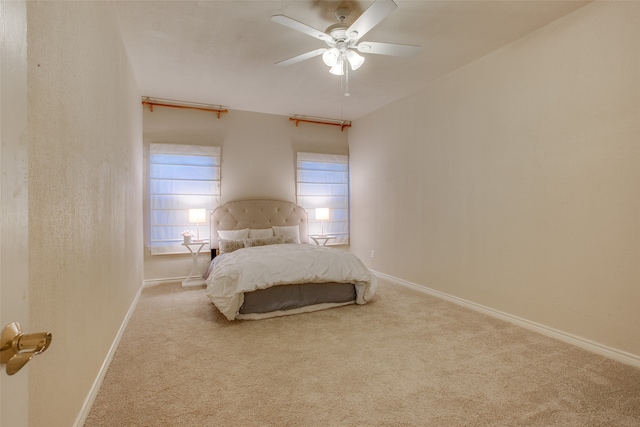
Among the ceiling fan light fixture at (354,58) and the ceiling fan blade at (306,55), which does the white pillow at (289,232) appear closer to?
the ceiling fan blade at (306,55)

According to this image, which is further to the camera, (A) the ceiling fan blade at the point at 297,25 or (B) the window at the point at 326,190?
(B) the window at the point at 326,190

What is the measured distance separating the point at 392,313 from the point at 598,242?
6.26 ft

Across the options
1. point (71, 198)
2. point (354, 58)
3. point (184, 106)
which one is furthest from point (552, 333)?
point (184, 106)

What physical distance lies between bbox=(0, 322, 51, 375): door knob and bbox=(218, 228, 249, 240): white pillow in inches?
177

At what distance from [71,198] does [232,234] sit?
140 inches

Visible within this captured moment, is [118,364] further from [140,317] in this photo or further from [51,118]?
[51,118]

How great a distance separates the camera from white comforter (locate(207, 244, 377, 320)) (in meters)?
3.19

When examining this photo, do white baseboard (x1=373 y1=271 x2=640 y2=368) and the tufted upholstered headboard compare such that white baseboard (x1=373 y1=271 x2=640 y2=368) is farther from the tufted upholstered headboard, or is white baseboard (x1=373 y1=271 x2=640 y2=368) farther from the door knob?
the door knob

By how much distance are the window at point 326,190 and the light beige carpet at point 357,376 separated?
2.80 meters

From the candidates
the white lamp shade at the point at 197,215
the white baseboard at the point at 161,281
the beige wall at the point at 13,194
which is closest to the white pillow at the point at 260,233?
the white lamp shade at the point at 197,215

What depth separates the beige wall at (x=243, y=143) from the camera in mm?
4898

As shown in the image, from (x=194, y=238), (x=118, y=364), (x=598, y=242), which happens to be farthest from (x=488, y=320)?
(x=194, y=238)

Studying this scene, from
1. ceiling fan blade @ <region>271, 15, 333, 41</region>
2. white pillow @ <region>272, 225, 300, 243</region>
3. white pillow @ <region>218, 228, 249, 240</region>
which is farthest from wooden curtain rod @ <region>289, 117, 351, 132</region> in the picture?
ceiling fan blade @ <region>271, 15, 333, 41</region>

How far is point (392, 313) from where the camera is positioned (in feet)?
11.4
